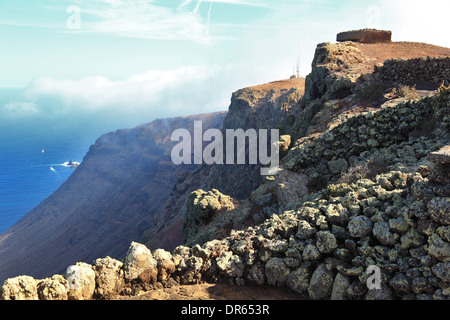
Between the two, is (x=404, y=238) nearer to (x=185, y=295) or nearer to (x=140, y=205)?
(x=185, y=295)

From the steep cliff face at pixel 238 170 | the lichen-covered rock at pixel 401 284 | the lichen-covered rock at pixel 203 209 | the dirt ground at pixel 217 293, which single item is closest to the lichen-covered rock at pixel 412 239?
the lichen-covered rock at pixel 401 284

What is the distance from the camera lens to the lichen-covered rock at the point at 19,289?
4996 millimetres

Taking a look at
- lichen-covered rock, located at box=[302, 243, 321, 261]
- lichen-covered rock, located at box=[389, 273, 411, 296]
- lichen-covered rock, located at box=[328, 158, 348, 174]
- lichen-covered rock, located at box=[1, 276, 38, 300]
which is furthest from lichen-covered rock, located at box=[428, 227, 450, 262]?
lichen-covered rock, located at box=[1, 276, 38, 300]

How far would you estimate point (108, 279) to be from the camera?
18.7 feet

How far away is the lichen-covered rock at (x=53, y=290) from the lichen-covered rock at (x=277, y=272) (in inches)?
132

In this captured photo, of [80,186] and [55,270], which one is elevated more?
[80,186]

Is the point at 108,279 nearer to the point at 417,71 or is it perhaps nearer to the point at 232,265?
the point at 232,265

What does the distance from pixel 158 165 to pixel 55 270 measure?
34.0 meters

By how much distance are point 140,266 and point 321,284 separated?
3.13 meters

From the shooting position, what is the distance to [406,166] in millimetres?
7594

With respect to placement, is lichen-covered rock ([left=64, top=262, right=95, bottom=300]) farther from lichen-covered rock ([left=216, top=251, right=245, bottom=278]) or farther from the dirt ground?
lichen-covered rock ([left=216, top=251, right=245, bottom=278])

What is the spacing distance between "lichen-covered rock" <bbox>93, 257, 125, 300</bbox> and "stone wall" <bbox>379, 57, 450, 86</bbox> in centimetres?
1484

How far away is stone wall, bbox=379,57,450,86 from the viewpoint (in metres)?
14.6

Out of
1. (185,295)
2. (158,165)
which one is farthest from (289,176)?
(158,165)
